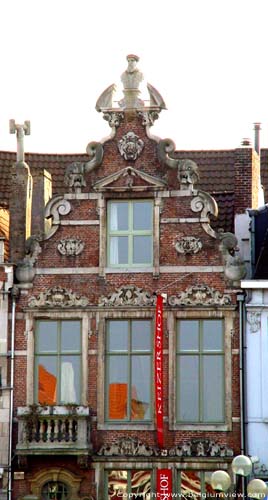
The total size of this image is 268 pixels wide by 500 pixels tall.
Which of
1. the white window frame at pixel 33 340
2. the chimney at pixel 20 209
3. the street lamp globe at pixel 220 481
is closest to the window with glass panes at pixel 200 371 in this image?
the white window frame at pixel 33 340

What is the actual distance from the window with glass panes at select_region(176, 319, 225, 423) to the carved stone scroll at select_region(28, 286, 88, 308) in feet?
7.34

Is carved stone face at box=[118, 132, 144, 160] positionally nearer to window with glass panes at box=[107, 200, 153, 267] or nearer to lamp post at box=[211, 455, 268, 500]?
window with glass panes at box=[107, 200, 153, 267]

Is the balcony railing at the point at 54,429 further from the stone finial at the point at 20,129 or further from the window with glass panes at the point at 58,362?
the stone finial at the point at 20,129

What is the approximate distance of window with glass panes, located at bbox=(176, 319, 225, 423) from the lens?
36.7 metres

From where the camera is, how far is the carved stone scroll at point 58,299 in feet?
122

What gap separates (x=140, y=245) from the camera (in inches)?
1478

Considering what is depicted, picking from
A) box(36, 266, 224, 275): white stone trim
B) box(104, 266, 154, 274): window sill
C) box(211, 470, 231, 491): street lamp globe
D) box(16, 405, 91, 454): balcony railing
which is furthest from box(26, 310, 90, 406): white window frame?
box(211, 470, 231, 491): street lamp globe

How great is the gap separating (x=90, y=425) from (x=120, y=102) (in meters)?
7.12

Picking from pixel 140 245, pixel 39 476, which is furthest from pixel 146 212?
pixel 39 476

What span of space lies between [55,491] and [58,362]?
2.77m

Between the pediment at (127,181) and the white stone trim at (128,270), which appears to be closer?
the white stone trim at (128,270)

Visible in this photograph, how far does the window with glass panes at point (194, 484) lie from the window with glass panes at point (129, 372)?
1.49 meters

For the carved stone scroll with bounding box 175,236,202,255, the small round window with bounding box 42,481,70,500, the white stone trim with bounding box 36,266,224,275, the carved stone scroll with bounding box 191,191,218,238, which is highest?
the carved stone scroll with bounding box 191,191,218,238

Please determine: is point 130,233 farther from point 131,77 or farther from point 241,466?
point 241,466
